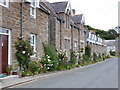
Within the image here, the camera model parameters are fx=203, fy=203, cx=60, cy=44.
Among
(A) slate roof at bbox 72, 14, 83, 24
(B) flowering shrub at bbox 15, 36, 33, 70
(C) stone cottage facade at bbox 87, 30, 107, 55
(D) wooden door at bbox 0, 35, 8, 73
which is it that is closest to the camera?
(D) wooden door at bbox 0, 35, 8, 73

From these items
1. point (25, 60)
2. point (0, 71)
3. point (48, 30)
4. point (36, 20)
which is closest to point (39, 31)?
point (36, 20)

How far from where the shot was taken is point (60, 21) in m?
22.2

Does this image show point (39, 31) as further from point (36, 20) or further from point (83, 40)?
point (83, 40)

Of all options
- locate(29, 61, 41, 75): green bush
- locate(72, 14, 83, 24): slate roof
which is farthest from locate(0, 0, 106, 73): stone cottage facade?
locate(72, 14, 83, 24): slate roof

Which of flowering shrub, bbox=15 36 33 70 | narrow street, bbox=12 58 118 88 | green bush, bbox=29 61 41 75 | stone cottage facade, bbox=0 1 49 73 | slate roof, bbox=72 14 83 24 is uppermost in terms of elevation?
slate roof, bbox=72 14 83 24

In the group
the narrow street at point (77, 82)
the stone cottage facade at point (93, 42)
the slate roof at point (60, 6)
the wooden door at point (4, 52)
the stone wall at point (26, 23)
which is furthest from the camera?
the stone cottage facade at point (93, 42)

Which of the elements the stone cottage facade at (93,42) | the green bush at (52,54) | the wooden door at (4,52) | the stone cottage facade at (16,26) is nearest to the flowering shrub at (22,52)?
the stone cottage facade at (16,26)

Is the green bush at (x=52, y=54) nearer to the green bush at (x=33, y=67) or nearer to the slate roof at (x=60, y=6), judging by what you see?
the green bush at (x=33, y=67)

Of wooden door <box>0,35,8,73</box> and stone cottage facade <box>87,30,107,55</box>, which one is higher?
stone cottage facade <box>87,30,107,55</box>

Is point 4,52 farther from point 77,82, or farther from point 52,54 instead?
point 52,54

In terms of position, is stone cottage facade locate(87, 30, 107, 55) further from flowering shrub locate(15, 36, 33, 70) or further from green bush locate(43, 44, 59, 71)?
flowering shrub locate(15, 36, 33, 70)

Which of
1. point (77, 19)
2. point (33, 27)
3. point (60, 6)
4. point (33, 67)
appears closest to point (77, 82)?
point (33, 67)

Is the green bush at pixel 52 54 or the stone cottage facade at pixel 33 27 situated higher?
the stone cottage facade at pixel 33 27

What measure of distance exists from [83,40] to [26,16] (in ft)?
65.8
